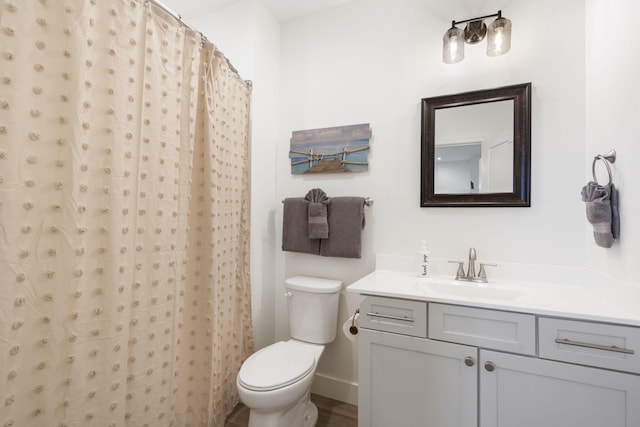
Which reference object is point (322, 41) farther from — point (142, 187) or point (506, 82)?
point (142, 187)

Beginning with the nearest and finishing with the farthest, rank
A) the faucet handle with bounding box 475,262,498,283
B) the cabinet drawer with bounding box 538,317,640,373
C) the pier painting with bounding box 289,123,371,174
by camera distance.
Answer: the cabinet drawer with bounding box 538,317,640,373
the faucet handle with bounding box 475,262,498,283
the pier painting with bounding box 289,123,371,174

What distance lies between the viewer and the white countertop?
104 cm

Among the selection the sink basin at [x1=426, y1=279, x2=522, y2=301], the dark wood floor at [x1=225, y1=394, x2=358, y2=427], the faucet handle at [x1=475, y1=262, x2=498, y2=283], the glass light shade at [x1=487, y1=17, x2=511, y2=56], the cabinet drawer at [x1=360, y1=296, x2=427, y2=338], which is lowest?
the dark wood floor at [x1=225, y1=394, x2=358, y2=427]

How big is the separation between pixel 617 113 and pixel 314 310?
5.78 ft

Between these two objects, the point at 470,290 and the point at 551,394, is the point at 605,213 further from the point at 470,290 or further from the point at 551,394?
the point at 551,394

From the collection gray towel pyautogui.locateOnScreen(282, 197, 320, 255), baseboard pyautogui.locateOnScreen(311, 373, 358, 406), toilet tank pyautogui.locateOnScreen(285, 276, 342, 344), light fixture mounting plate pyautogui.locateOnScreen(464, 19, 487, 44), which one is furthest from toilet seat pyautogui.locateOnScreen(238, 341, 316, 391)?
light fixture mounting plate pyautogui.locateOnScreen(464, 19, 487, 44)

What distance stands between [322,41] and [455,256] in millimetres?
1728

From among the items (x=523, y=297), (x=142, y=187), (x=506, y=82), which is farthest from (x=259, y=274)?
(x=506, y=82)

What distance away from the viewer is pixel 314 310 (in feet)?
5.86

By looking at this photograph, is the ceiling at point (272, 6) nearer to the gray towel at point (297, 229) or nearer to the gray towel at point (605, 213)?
the gray towel at point (297, 229)

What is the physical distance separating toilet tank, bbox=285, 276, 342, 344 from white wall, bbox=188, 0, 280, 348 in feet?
0.92

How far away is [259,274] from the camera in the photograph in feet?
6.44

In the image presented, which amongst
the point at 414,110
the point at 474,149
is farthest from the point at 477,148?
the point at 414,110

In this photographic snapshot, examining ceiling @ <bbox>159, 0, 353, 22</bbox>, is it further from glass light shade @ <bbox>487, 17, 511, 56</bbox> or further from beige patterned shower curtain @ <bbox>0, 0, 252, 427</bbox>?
glass light shade @ <bbox>487, 17, 511, 56</bbox>
